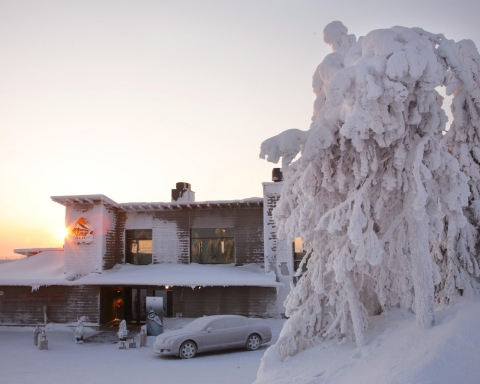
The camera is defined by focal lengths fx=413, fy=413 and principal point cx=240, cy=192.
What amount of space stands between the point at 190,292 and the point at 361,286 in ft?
48.1

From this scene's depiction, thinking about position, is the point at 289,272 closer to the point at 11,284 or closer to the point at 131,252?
the point at 131,252

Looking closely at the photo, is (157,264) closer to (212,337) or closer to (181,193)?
(181,193)

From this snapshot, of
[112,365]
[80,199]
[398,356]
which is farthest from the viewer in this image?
[80,199]

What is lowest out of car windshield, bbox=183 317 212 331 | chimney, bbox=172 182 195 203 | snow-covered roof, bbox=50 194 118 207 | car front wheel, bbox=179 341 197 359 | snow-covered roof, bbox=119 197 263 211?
car front wheel, bbox=179 341 197 359

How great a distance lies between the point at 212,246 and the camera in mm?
23188

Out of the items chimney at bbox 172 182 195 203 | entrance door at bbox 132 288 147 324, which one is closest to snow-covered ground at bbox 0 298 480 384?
entrance door at bbox 132 288 147 324

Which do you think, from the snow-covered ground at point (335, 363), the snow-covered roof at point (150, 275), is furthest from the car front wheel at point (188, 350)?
the snow-covered roof at point (150, 275)

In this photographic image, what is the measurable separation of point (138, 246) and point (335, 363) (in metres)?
18.0

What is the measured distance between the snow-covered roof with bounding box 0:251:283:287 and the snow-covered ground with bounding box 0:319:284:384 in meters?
2.96

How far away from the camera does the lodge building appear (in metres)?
21.0

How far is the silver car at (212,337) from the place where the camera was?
14.4m

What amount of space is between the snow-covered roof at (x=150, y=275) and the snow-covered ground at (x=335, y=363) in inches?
196

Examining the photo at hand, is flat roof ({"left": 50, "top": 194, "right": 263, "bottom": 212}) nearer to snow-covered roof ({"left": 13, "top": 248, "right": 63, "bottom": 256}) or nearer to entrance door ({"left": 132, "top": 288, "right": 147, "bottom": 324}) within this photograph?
snow-covered roof ({"left": 13, "top": 248, "right": 63, "bottom": 256})

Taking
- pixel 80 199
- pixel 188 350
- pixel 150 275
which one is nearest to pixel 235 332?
pixel 188 350
